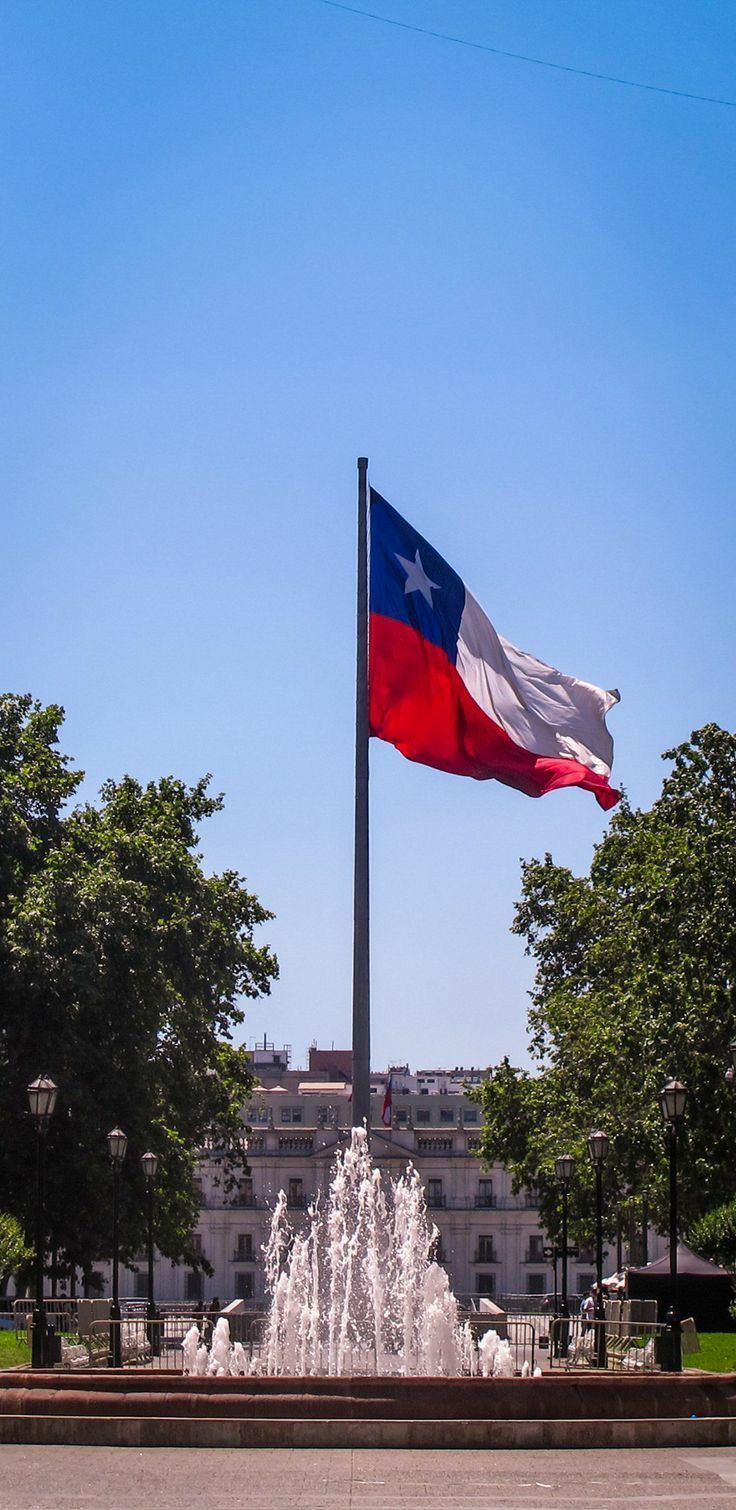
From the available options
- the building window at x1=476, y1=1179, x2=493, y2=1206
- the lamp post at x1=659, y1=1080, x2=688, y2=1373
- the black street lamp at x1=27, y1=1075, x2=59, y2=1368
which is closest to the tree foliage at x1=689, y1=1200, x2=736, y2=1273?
the lamp post at x1=659, y1=1080, x2=688, y2=1373

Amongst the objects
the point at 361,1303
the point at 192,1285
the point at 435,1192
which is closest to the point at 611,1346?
the point at 361,1303

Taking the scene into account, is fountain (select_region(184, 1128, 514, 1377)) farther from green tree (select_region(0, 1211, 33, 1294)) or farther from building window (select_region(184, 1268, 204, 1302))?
building window (select_region(184, 1268, 204, 1302))

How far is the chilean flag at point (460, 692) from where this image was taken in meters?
25.0

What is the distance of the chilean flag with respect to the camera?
2503 cm

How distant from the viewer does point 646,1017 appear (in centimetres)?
3944

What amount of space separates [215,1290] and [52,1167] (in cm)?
6423

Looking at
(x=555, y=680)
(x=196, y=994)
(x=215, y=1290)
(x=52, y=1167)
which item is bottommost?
(x=215, y=1290)

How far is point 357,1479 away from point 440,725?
439 inches

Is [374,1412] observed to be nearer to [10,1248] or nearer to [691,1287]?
[10,1248]

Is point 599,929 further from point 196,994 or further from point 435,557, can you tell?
point 435,557

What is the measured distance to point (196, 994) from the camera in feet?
142

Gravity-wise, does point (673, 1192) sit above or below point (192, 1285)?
above

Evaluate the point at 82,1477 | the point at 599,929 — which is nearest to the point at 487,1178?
the point at 599,929

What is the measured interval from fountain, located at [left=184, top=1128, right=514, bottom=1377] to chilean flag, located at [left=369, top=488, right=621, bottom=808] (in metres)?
5.16
